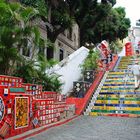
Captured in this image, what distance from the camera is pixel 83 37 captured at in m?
34.5

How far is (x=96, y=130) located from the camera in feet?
38.8

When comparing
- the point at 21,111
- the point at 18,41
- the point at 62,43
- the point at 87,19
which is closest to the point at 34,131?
the point at 21,111

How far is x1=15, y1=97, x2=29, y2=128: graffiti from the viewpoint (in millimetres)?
10508

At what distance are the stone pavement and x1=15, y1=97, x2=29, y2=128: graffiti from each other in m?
0.61

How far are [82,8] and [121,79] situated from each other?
1041cm

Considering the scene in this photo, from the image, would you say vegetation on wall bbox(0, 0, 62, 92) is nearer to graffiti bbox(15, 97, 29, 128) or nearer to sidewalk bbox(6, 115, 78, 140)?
graffiti bbox(15, 97, 29, 128)

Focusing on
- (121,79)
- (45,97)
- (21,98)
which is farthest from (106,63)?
(21,98)

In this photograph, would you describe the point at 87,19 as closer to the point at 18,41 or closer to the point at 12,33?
the point at 18,41

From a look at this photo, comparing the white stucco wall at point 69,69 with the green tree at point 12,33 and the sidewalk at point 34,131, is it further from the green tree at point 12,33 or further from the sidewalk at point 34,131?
the green tree at point 12,33

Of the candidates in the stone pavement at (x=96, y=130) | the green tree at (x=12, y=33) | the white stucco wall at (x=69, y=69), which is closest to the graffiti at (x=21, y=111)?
the stone pavement at (x=96, y=130)

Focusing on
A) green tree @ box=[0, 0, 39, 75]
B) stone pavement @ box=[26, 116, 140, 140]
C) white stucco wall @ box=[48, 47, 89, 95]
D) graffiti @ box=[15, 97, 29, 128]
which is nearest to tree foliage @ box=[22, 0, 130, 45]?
white stucco wall @ box=[48, 47, 89, 95]

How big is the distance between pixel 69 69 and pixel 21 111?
30.0ft

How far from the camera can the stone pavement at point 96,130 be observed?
10459 millimetres

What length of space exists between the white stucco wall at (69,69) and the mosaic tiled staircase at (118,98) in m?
1.71
